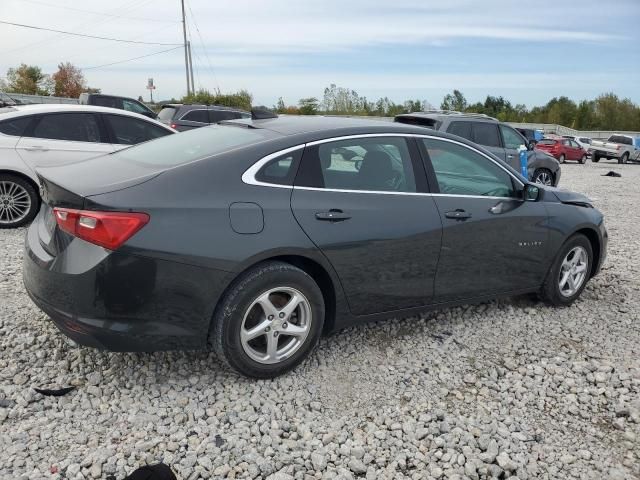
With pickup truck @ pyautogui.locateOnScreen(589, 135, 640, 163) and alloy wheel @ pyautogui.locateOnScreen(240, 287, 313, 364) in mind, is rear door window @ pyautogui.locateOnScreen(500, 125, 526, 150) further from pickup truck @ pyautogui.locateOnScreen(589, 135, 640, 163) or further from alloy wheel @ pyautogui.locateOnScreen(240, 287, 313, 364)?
pickup truck @ pyautogui.locateOnScreen(589, 135, 640, 163)

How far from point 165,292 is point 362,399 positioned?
1.30 m

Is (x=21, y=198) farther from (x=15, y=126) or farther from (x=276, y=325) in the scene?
(x=276, y=325)

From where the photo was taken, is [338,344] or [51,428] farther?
[338,344]

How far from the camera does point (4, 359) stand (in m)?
3.47

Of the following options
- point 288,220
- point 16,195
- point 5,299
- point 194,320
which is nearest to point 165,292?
point 194,320

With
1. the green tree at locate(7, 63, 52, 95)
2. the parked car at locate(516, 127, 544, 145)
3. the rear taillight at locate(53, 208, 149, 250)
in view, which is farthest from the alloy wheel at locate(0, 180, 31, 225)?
the green tree at locate(7, 63, 52, 95)

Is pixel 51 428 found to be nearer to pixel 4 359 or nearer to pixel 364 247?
pixel 4 359

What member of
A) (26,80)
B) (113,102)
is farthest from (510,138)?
(26,80)

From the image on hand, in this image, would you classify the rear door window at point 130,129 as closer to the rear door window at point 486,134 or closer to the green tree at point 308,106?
the rear door window at point 486,134

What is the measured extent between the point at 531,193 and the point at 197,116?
13266mm

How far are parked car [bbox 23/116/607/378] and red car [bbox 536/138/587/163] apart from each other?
2607 cm

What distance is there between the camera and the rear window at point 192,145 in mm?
3409

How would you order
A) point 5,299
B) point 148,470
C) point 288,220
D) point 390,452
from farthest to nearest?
point 5,299, point 288,220, point 390,452, point 148,470

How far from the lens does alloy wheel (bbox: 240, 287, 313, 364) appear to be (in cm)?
323
